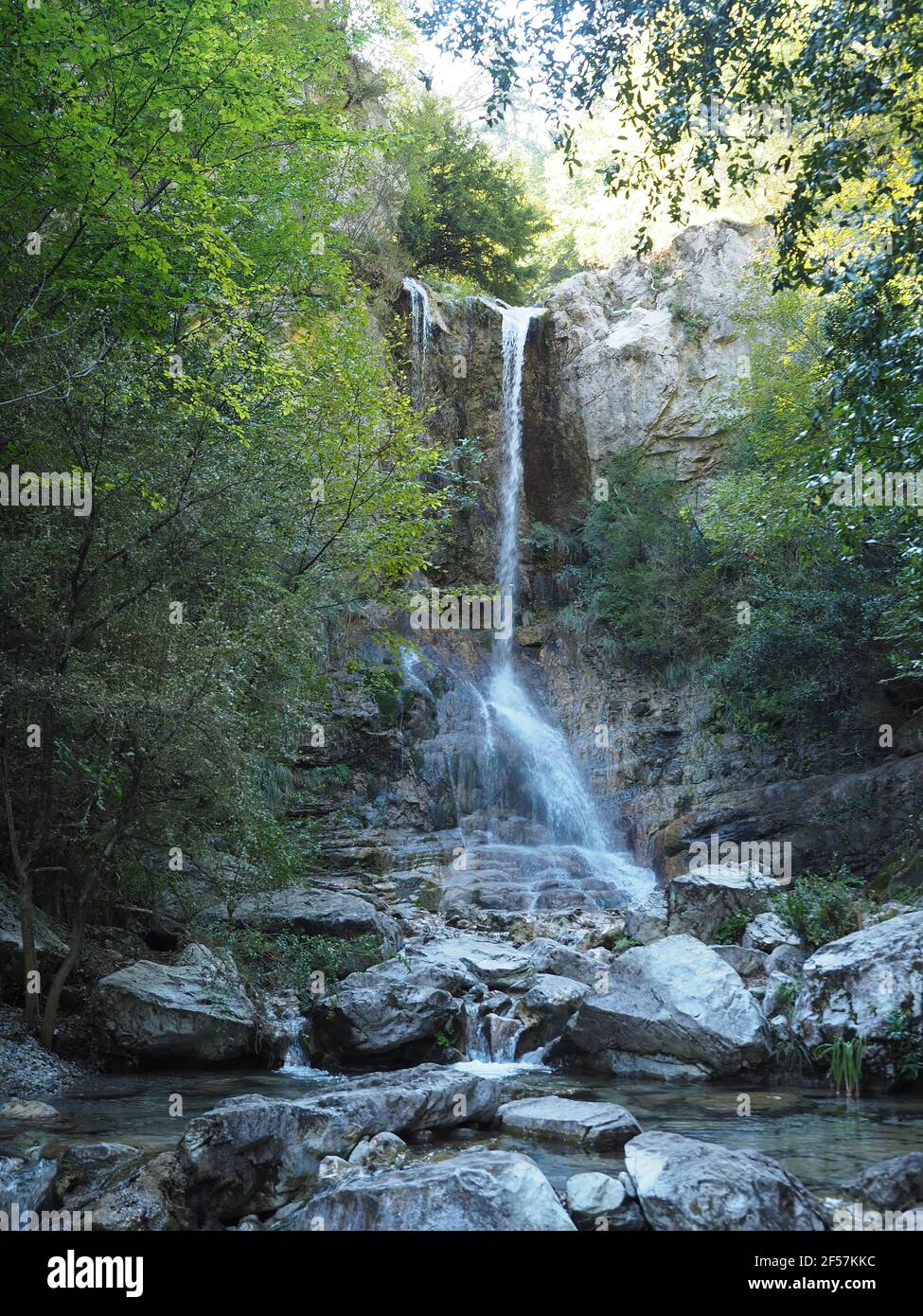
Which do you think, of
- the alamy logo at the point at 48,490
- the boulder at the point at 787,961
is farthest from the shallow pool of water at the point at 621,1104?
the alamy logo at the point at 48,490

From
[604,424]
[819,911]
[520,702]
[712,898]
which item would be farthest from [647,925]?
[604,424]

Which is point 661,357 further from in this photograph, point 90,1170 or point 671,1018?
point 90,1170

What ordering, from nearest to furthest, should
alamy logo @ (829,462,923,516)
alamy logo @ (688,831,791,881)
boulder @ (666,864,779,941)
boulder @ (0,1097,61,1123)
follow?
boulder @ (0,1097,61,1123)
alamy logo @ (829,462,923,516)
boulder @ (666,864,779,941)
alamy logo @ (688,831,791,881)

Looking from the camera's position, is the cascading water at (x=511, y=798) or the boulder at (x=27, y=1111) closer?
the boulder at (x=27, y=1111)

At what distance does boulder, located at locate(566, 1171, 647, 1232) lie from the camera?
16.2 feet

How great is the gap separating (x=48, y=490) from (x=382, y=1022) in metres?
Result: 5.87

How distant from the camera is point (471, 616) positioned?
25875 mm

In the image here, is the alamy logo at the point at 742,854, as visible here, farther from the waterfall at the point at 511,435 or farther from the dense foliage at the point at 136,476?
the waterfall at the point at 511,435

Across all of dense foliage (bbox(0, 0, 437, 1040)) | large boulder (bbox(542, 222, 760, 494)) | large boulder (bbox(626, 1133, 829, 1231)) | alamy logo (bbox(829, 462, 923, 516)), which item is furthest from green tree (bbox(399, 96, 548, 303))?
large boulder (bbox(626, 1133, 829, 1231))

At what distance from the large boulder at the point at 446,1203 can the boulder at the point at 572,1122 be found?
1.63 meters

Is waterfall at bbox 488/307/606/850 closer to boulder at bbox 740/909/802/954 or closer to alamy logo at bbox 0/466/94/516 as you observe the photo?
boulder at bbox 740/909/802/954

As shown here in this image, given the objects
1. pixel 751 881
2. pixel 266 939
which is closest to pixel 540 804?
pixel 751 881

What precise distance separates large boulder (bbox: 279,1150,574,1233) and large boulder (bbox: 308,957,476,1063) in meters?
4.47

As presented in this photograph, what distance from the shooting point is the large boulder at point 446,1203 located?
4637 millimetres
